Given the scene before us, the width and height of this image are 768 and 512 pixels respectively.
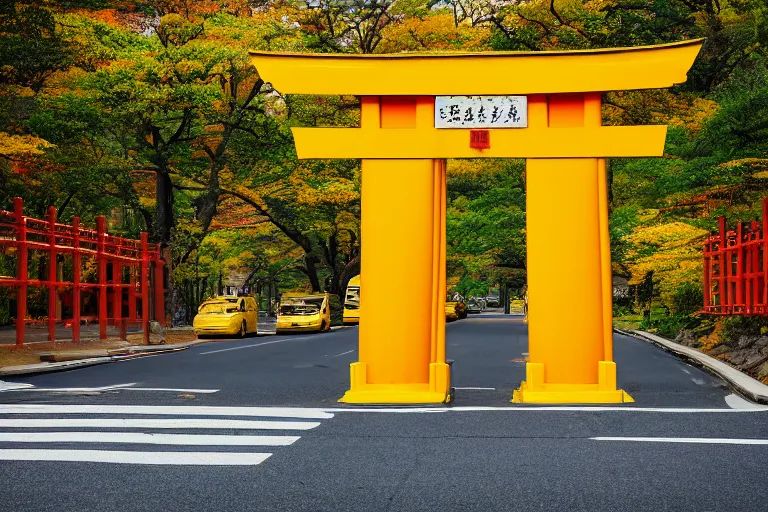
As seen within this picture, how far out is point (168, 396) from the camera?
1476 cm

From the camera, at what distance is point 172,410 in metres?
12.6

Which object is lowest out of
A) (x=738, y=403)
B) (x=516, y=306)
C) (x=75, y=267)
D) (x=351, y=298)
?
(x=516, y=306)

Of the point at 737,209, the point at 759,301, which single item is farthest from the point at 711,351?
the point at 759,301

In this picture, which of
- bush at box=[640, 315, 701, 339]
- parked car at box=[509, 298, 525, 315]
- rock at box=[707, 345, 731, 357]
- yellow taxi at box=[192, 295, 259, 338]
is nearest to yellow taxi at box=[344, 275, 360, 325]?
yellow taxi at box=[192, 295, 259, 338]

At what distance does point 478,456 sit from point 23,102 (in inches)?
1134

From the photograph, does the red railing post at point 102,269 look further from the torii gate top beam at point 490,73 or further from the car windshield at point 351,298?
the car windshield at point 351,298

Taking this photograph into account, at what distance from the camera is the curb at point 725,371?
1427cm

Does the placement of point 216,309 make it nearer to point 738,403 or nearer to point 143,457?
point 738,403

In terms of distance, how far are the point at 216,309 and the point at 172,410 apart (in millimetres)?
25931

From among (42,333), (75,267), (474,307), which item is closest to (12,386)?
(75,267)

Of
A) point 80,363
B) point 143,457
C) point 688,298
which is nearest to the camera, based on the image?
point 143,457

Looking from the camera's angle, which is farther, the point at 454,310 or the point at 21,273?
the point at 454,310

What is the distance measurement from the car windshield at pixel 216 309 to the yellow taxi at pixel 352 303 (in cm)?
1384

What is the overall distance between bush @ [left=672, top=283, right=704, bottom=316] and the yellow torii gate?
58.1 ft
